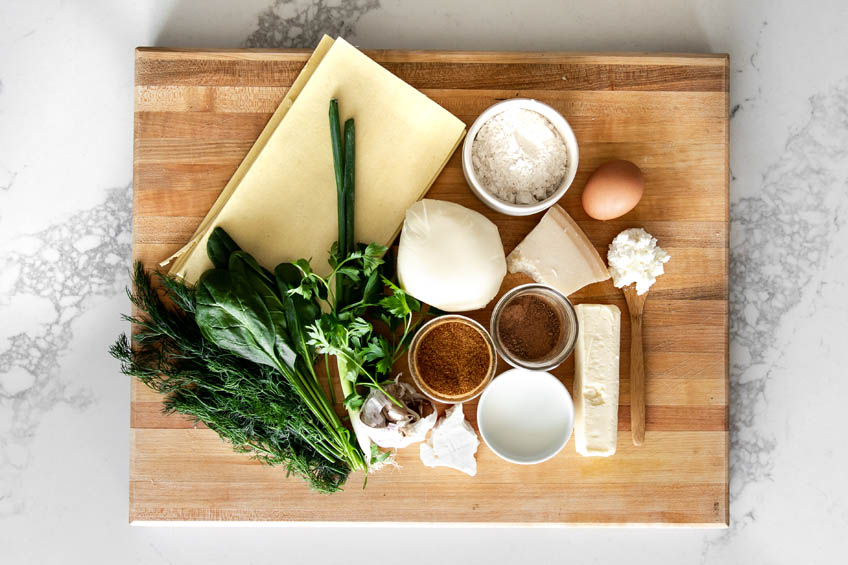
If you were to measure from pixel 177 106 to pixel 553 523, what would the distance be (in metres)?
1.09

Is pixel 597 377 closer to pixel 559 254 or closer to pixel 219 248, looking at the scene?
pixel 559 254

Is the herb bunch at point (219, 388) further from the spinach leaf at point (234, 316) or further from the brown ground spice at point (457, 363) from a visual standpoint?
the brown ground spice at point (457, 363)

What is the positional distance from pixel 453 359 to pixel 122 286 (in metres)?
0.73

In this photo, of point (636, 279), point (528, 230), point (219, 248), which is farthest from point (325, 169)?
point (636, 279)

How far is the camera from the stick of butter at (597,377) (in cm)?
106

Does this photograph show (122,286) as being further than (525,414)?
Yes

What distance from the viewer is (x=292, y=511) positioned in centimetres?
110

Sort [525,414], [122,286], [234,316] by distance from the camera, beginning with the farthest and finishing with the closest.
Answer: [122,286], [525,414], [234,316]

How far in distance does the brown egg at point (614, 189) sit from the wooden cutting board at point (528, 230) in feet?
0.16

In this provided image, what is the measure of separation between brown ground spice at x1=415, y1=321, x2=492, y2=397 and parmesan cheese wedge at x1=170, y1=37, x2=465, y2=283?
9.0 inches

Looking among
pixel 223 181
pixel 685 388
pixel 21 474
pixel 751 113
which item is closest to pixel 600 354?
pixel 685 388

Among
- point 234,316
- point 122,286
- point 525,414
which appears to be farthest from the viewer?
point 122,286

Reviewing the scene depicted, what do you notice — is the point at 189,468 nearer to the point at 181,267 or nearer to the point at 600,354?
the point at 181,267

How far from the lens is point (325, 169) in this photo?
1.10 metres
